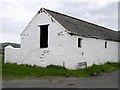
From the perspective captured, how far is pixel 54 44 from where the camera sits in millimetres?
22141

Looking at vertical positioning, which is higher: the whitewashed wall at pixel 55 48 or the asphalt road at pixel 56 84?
the whitewashed wall at pixel 55 48

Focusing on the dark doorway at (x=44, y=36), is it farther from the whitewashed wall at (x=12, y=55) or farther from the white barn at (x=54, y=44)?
the whitewashed wall at (x=12, y=55)

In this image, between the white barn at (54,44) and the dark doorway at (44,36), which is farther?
the dark doorway at (44,36)

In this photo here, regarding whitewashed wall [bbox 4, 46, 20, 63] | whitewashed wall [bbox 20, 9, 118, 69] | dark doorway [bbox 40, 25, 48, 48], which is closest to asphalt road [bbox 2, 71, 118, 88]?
whitewashed wall [bbox 20, 9, 118, 69]

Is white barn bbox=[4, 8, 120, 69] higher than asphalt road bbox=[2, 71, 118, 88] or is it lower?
higher

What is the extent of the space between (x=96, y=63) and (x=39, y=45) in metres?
7.37

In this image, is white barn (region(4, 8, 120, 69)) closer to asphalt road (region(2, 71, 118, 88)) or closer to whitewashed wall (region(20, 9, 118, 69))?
whitewashed wall (region(20, 9, 118, 69))

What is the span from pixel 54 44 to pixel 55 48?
40cm

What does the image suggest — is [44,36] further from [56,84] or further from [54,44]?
[56,84]

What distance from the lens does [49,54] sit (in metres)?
22.3

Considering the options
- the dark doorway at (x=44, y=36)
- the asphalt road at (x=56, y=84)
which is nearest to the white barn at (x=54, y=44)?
the dark doorway at (x=44, y=36)

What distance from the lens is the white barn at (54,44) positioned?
2153cm

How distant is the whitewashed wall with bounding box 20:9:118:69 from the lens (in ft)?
70.5

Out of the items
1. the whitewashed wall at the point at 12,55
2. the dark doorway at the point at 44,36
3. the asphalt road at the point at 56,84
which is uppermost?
the dark doorway at the point at 44,36
